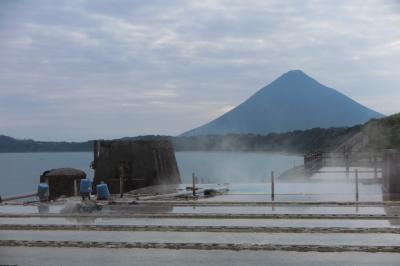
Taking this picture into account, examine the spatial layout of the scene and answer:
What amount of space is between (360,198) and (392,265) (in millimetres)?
11803

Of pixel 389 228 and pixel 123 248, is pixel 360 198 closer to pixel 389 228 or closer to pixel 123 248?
pixel 389 228

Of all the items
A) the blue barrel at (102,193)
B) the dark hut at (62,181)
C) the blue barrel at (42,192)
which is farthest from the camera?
the dark hut at (62,181)

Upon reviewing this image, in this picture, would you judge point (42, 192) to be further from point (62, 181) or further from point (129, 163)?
point (129, 163)

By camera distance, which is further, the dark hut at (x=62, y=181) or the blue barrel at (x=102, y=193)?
the dark hut at (x=62, y=181)

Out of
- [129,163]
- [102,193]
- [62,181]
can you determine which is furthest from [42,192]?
[129,163]

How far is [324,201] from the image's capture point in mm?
20953

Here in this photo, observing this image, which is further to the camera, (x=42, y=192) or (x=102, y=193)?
(x=42, y=192)

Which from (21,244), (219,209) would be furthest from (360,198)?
(21,244)

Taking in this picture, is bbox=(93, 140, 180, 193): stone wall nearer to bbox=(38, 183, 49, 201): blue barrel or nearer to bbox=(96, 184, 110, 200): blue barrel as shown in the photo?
bbox=(38, 183, 49, 201): blue barrel

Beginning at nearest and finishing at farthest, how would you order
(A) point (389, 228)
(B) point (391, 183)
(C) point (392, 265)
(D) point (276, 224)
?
(C) point (392, 265)
(A) point (389, 228)
(D) point (276, 224)
(B) point (391, 183)

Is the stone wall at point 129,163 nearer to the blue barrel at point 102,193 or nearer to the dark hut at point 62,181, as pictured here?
the dark hut at point 62,181

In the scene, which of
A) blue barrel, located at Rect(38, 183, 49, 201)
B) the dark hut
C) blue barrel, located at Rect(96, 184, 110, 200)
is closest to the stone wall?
the dark hut

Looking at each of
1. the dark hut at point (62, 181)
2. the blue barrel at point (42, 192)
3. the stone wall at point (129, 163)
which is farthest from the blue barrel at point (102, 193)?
the dark hut at point (62, 181)

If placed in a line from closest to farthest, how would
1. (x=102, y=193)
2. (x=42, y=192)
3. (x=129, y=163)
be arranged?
(x=102, y=193) → (x=42, y=192) → (x=129, y=163)
